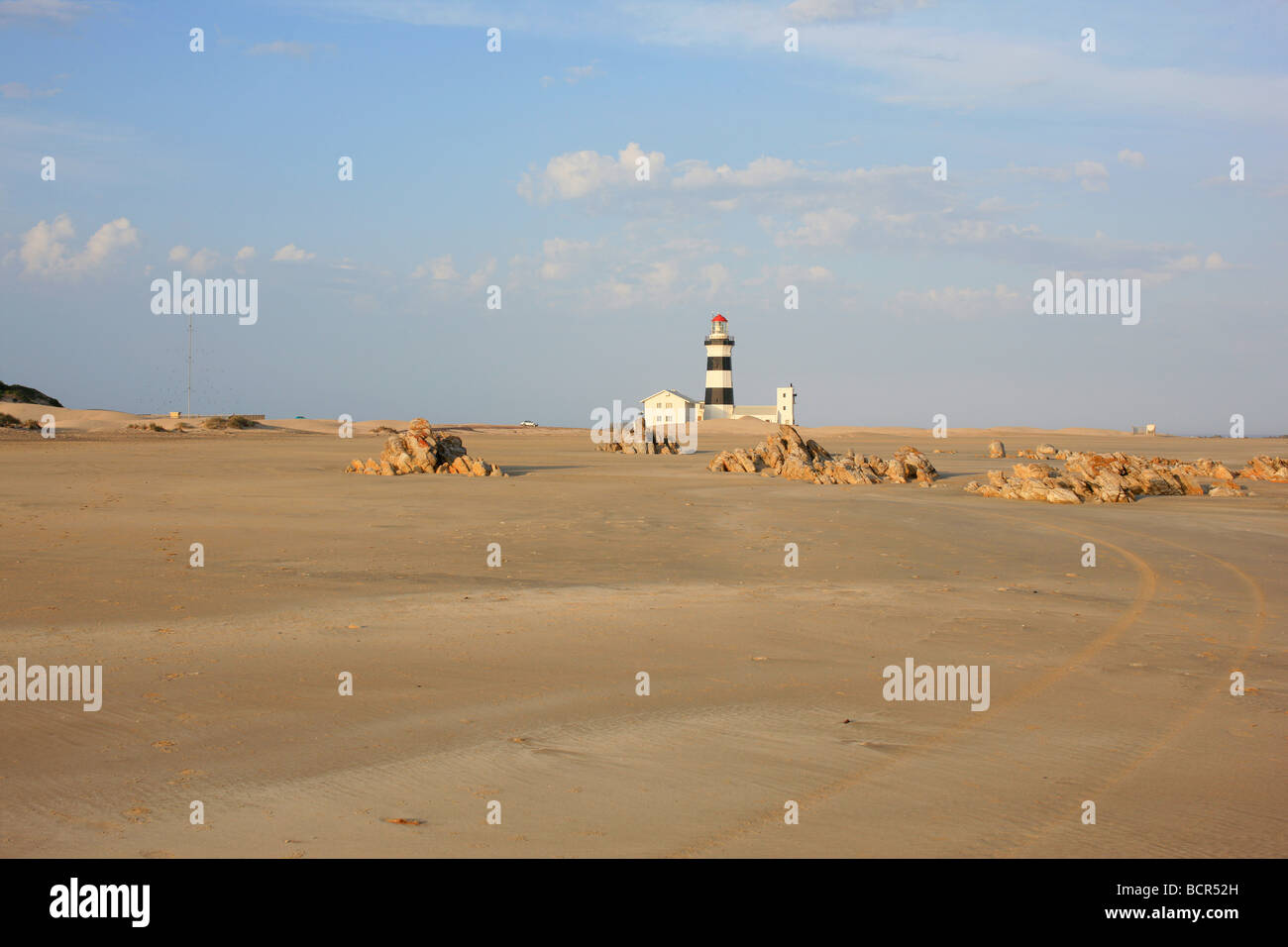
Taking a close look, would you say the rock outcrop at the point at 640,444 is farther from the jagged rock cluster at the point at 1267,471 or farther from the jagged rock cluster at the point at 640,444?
the jagged rock cluster at the point at 1267,471

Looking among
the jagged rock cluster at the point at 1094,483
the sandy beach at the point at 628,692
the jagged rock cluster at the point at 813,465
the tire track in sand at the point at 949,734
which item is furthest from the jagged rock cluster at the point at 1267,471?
the tire track in sand at the point at 949,734

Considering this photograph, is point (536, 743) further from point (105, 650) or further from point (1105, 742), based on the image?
point (105, 650)

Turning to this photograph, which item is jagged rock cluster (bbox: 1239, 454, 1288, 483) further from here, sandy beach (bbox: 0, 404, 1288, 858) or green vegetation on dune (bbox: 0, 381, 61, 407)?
green vegetation on dune (bbox: 0, 381, 61, 407)

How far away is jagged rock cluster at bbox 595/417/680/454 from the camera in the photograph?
36719 millimetres

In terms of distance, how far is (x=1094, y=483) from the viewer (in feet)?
65.0

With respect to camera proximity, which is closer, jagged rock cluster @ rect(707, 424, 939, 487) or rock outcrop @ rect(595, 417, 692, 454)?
jagged rock cluster @ rect(707, 424, 939, 487)

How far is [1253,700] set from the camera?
19.2 feet

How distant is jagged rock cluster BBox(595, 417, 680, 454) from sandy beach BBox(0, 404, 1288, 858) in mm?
22951

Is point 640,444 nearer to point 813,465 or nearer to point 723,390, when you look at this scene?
point 813,465

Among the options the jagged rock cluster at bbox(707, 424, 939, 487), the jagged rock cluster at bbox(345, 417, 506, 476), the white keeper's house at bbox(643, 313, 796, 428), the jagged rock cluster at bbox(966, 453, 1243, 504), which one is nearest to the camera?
the jagged rock cluster at bbox(966, 453, 1243, 504)

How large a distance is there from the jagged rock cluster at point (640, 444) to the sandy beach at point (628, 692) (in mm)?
22951

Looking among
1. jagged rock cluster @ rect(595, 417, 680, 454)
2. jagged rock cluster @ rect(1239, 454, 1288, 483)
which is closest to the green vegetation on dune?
jagged rock cluster @ rect(595, 417, 680, 454)
